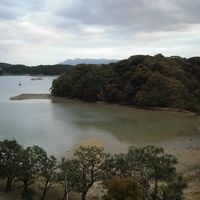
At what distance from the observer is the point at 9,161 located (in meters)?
23.2

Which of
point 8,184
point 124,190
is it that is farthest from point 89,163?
point 8,184

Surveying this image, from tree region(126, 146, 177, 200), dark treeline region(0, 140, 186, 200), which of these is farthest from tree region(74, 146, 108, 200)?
tree region(126, 146, 177, 200)

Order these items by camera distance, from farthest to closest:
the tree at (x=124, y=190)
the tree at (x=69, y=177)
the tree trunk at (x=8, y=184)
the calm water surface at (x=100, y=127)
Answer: the calm water surface at (x=100, y=127) < the tree trunk at (x=8, y=184) < the tree at (x=69, y=177) < the tree at (x=124, y=190)

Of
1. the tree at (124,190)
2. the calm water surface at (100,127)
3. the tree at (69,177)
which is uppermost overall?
the tree at (124,190)

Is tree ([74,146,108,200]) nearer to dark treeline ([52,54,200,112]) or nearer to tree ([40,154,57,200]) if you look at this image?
tree ([40,154,57,200])

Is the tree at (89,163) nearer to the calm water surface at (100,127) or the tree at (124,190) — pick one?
the tree at (124,190)

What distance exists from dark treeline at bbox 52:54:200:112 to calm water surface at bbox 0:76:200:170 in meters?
3.77

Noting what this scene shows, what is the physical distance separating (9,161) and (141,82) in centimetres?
5003

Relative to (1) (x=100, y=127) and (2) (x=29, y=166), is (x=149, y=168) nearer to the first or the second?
(2) (x=29, y=166)

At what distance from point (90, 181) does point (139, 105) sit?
45.5 meters

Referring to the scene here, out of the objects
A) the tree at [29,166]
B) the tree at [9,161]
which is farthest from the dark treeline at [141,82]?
the tree at [29,166]

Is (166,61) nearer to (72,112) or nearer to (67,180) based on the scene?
(72,112)

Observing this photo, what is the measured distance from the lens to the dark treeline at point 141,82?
6588cm

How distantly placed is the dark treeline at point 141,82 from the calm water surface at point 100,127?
3770 mm
